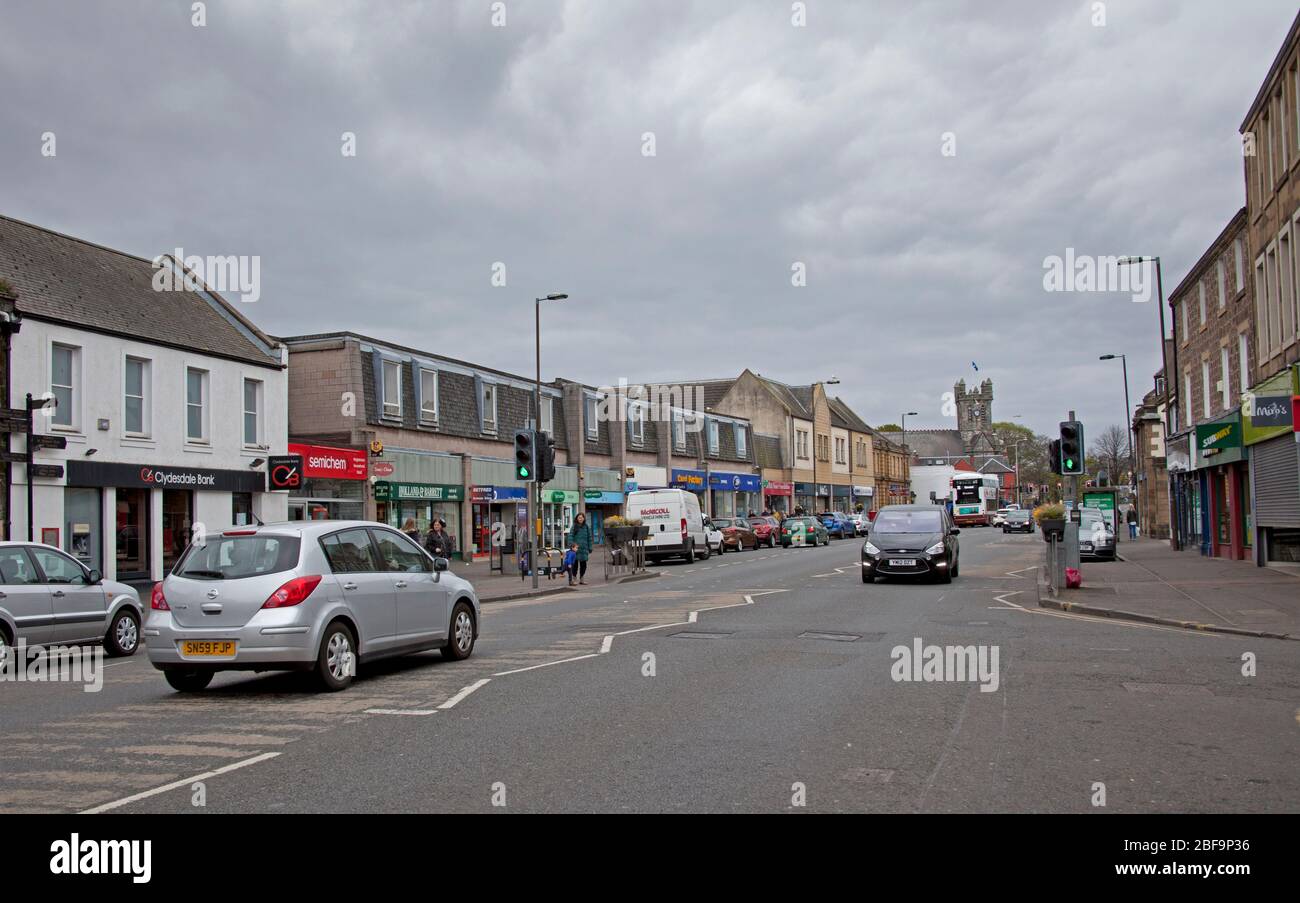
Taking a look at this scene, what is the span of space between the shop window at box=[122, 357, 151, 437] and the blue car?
3907 cm

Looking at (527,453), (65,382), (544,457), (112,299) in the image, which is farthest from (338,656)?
(112,299)

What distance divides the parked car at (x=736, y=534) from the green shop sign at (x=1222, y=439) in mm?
19179

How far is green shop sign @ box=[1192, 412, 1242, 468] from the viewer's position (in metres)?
27.5

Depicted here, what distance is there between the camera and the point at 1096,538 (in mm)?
32406

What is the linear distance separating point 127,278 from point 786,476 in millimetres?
52316

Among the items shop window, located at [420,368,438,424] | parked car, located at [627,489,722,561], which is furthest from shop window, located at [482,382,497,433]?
parked car, located at [627,489,722,561]

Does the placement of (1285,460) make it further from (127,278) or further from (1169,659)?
(127,278)

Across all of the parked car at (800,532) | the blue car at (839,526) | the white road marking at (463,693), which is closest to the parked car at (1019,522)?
the blue car at (839,526)

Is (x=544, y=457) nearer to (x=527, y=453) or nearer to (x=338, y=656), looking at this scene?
(x=527, y=453)

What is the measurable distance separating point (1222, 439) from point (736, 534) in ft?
69.3

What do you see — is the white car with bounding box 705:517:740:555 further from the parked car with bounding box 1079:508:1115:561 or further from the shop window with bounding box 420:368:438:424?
the parked car with bounding box 1079:508:1115:561

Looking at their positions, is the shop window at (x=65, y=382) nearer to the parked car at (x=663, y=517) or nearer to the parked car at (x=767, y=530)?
the parked car at (x=663, y=517)

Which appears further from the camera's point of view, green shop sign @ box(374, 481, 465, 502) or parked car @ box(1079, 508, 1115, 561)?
parked car @ box(1079, 508, 1115, 561)
